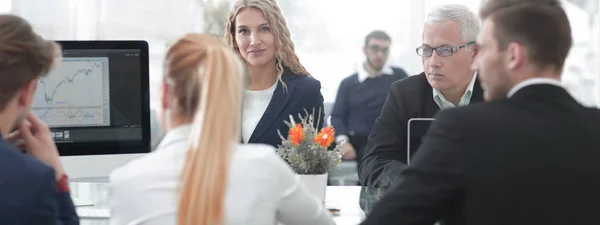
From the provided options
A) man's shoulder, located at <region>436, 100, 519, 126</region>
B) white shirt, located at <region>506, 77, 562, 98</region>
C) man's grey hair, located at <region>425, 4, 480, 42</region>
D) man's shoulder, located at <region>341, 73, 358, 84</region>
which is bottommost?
man's shoulder, located at <region>341, 73, 358, 84</region>

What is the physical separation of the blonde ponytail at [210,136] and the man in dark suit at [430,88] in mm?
1260

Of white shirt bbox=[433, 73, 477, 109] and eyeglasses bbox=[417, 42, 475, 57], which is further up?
eyeglasses bbox=[417, 42, 475, 57]

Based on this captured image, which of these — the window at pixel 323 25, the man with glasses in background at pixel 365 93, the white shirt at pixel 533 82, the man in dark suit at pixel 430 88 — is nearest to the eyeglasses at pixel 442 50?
the man in dark suit at pixel 430 88

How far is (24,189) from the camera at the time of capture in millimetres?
1852

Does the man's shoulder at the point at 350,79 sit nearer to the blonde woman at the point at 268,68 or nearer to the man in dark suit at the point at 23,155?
the blonde woman at the point at 268,68

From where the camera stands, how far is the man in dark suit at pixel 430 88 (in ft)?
10.1

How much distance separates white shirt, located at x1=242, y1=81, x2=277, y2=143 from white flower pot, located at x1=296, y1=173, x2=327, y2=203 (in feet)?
2.91

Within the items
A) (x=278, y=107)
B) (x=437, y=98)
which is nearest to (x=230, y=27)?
(x=278, y=107)

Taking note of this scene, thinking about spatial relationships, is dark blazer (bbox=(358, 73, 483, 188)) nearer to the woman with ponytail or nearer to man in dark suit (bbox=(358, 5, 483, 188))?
man in dark suit (bbox=(358, 5, 483, 188))

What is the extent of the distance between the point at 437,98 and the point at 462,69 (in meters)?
0.16

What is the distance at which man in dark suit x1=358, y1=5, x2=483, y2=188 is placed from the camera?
3092mm

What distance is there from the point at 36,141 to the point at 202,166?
2.44ft

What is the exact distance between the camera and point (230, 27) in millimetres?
3699

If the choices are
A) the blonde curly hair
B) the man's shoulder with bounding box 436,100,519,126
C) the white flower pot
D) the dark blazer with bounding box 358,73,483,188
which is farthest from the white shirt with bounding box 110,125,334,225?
the blonde curly hair
